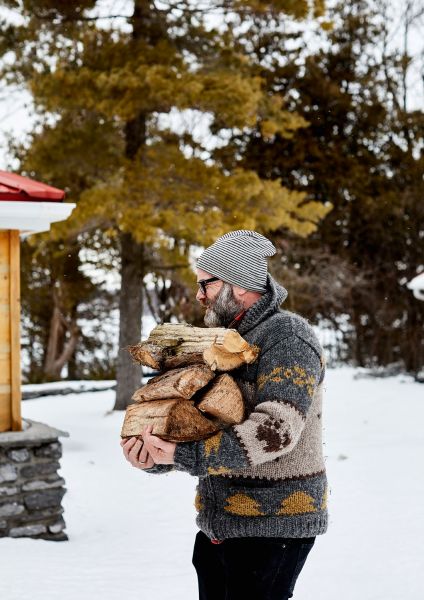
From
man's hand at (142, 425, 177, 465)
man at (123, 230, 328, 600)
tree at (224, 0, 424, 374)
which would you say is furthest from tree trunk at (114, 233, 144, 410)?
man's hand at (142, 425, 177, 465)

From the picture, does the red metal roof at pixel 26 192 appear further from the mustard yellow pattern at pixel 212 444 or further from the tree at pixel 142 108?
the mustard yellow pattern at pixel 212 444

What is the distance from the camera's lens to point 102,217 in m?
10.9

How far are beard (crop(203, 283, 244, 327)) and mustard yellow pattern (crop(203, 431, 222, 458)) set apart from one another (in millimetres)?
432

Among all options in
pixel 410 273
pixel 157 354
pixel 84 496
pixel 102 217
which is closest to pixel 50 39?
pixel 102 217

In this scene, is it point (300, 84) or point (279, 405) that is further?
point (300, 84)

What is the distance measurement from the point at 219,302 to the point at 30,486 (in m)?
4.32

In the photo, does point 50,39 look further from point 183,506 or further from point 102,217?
point 183,506

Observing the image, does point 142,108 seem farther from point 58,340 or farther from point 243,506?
point 58,340

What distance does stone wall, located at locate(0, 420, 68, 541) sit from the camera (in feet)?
20.4

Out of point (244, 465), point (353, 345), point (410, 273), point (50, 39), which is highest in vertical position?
point (50, 39)

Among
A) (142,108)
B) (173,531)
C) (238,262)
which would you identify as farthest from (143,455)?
(142,108)

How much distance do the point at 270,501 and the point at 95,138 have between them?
9.34 metres

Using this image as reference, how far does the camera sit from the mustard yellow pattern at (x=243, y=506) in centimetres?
238

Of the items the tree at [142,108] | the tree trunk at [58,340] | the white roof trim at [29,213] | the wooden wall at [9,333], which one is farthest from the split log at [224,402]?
the tree trunk at [58,340]
